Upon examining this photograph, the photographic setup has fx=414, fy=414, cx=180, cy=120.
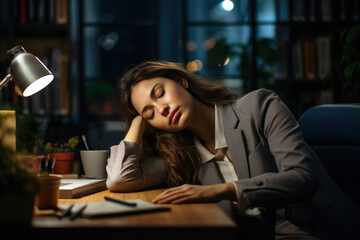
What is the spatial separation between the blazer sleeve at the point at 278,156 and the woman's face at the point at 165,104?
0.24m

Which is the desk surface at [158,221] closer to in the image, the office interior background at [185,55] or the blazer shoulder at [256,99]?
the blazer shoulder at [256,99]

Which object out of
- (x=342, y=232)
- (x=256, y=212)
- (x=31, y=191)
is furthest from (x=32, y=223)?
(x=342, y=232)

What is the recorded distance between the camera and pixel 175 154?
1.62m

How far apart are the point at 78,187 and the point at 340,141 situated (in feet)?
3.40

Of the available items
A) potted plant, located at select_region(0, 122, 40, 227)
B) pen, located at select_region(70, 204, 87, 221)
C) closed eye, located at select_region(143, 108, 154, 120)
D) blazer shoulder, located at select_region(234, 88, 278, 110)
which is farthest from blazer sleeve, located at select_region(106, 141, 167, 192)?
potted plant, located at select_region(0, 122, 40, 227)

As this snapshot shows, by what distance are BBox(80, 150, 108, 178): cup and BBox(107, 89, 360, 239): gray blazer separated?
44 mm

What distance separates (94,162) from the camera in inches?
62.6

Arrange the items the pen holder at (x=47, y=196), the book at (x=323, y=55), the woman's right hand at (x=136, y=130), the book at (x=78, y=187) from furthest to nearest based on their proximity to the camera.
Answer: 1. the book at (x=323, y=55)
2. the woman's right hand at (x=136, y=130)
3. the book at (x=78, y=187)
4. the pen holder at (x=47, y=196)

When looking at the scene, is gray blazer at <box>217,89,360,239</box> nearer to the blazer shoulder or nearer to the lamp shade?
the blazer shoulder

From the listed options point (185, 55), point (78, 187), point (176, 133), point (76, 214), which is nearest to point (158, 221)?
point (76, 214)

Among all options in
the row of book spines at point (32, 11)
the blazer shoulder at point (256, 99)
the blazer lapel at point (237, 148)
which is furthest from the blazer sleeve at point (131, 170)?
the row of book spines at point (32, 11)

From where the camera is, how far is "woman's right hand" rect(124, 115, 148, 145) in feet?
5.24

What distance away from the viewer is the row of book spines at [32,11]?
11.3 feet

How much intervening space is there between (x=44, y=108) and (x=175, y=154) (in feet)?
6.97
